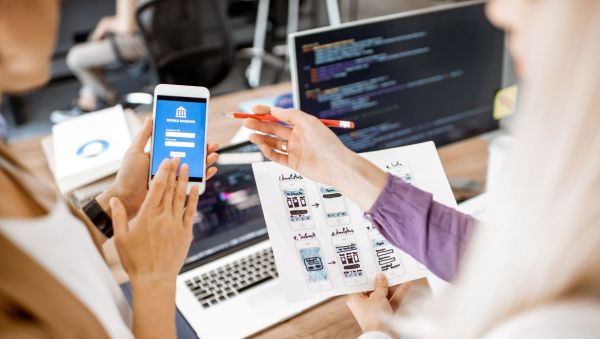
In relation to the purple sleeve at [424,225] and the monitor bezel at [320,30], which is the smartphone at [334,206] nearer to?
the purple sleeve at [424,225]

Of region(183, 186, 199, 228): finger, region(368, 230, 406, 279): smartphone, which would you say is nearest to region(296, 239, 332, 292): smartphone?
region(368, 230, 406, 279): smartphone

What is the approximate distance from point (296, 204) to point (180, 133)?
0.25 m

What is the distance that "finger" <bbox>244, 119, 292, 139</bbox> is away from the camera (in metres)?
0.90

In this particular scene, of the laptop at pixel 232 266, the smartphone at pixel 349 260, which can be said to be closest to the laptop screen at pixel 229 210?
the laptop at pixel 232 266

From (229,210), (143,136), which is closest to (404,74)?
(229,210)

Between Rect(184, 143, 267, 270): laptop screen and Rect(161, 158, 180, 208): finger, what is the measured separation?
29 cm

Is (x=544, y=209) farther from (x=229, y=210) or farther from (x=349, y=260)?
(x=229, y=210)

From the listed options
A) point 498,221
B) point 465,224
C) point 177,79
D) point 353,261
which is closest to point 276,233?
point 353,261

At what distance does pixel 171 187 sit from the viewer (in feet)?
2.50

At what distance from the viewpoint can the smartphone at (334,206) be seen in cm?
91

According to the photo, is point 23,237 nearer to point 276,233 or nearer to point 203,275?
point 276,233

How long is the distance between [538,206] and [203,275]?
72 centimetres

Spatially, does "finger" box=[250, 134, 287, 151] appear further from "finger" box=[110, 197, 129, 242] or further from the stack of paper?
the stack of paper

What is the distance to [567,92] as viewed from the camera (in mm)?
441
